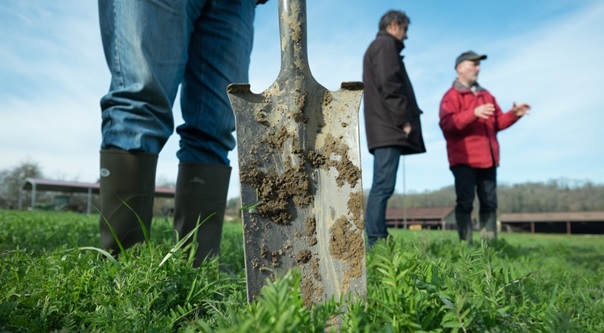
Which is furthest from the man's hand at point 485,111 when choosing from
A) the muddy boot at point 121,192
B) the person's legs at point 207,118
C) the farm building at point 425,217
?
the farm building at point 425,217

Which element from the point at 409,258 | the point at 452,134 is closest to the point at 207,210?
the point at 409,258

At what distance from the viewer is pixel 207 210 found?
88.7 inches

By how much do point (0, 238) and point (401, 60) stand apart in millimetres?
3657

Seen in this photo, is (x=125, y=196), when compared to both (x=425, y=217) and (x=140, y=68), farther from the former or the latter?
(x=425, y=217)

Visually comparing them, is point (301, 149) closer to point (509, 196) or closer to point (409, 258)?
point (409, 258)

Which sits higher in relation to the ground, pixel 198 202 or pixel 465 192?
pixel 465 192

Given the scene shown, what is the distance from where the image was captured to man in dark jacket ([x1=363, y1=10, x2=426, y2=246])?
3846 mm

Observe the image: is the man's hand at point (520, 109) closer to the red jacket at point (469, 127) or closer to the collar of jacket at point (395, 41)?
the red jacket at point (469, 127)

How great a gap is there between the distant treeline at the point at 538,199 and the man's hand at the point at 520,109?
48.1 metres

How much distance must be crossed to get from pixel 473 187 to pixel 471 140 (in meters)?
0.52

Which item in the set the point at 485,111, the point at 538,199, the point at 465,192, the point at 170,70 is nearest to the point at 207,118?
the point at 170,70

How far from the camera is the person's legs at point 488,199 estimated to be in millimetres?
5043

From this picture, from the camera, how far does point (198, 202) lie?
2.24 m

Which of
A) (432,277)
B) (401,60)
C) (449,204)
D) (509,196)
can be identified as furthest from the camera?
(509,196)
